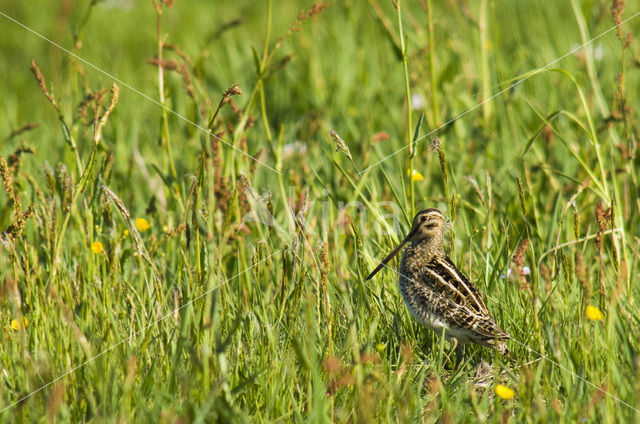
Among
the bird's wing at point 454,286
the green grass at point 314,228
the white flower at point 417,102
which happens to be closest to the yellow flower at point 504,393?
the green grass at point 314,228

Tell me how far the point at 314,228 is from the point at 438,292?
4.08 ft

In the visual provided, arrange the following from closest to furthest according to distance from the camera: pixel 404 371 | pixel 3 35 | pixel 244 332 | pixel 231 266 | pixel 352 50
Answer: pixel 404 371, pixel 244 332, pixel 231 266, pixel 352 50, pixel 3 35

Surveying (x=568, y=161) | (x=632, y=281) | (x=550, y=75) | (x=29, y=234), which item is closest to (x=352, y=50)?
(x=550, y=75)

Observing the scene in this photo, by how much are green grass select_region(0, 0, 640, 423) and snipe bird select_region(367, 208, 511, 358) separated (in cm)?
12

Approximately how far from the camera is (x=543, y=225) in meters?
4.20

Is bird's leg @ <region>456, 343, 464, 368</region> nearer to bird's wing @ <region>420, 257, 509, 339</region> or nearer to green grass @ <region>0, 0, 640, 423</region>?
green grass @ <region>0, 0, 640, 423</region>

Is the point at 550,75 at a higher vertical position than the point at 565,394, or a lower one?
higher

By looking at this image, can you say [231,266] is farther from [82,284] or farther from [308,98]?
[308,98]

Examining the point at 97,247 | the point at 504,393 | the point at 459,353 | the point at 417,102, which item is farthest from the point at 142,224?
the point at 417,102

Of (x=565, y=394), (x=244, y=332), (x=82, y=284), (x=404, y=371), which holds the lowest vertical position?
(x=565, y=394)

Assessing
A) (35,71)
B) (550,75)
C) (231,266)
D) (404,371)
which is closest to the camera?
(404,371)

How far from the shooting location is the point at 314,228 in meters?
4.12

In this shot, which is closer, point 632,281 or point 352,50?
point 632,281

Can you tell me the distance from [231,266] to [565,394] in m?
1.92
